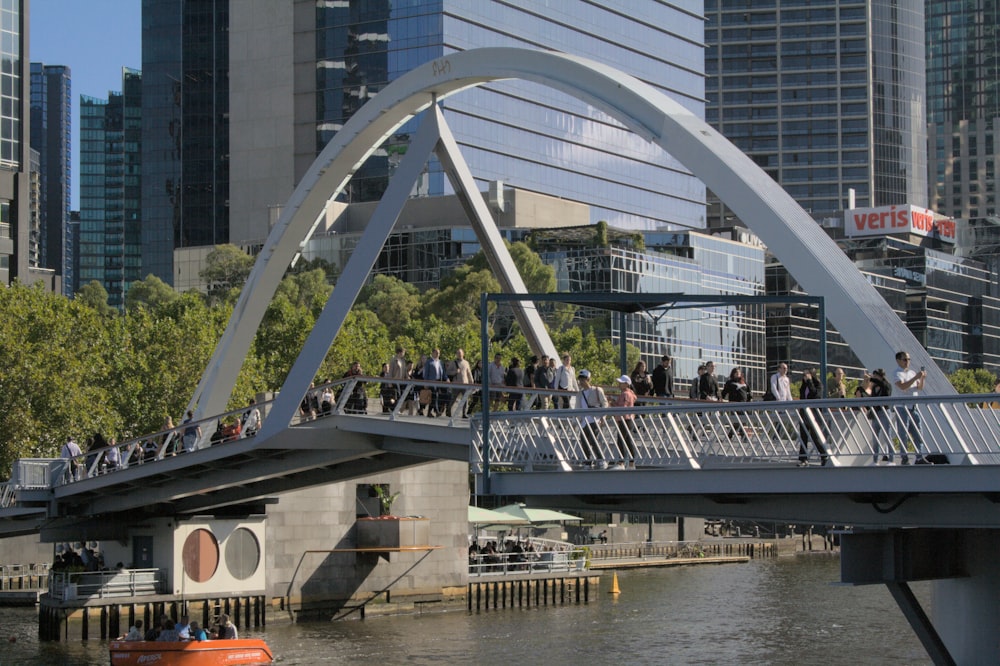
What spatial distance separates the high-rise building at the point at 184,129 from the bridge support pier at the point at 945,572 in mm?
151662

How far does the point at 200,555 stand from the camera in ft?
182

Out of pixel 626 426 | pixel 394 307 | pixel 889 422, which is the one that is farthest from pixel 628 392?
pixel 394 307

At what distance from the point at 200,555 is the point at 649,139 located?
2758cm

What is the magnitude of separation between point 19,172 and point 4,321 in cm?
3183

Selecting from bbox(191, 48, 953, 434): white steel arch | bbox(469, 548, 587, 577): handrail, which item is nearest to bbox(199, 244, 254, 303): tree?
bbox(469, 548, 587, 577): handrail

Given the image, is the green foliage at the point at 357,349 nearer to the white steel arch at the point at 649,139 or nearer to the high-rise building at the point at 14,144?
the high-rise building at the point at 14,144

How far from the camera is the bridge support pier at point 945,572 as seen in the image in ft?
91.1

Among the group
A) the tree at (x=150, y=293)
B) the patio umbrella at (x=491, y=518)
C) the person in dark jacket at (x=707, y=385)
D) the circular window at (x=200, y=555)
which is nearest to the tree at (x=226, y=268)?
the tree at (x=150, y=293)

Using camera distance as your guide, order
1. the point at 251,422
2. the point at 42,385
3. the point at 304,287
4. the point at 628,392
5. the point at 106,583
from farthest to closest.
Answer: the point at 304,287 < the point at 42,385 < the point at 106,583 < the point at 251,422 < the point at 628,392

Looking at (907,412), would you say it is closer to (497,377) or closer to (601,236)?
(497,377)

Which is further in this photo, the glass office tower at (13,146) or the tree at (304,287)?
the tree at (304,287)

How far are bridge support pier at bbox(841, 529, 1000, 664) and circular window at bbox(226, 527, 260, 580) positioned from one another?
1247 inches

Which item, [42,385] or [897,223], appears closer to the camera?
[42,385]

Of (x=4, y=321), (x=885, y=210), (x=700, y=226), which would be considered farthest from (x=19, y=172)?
(x=885, y=210)
